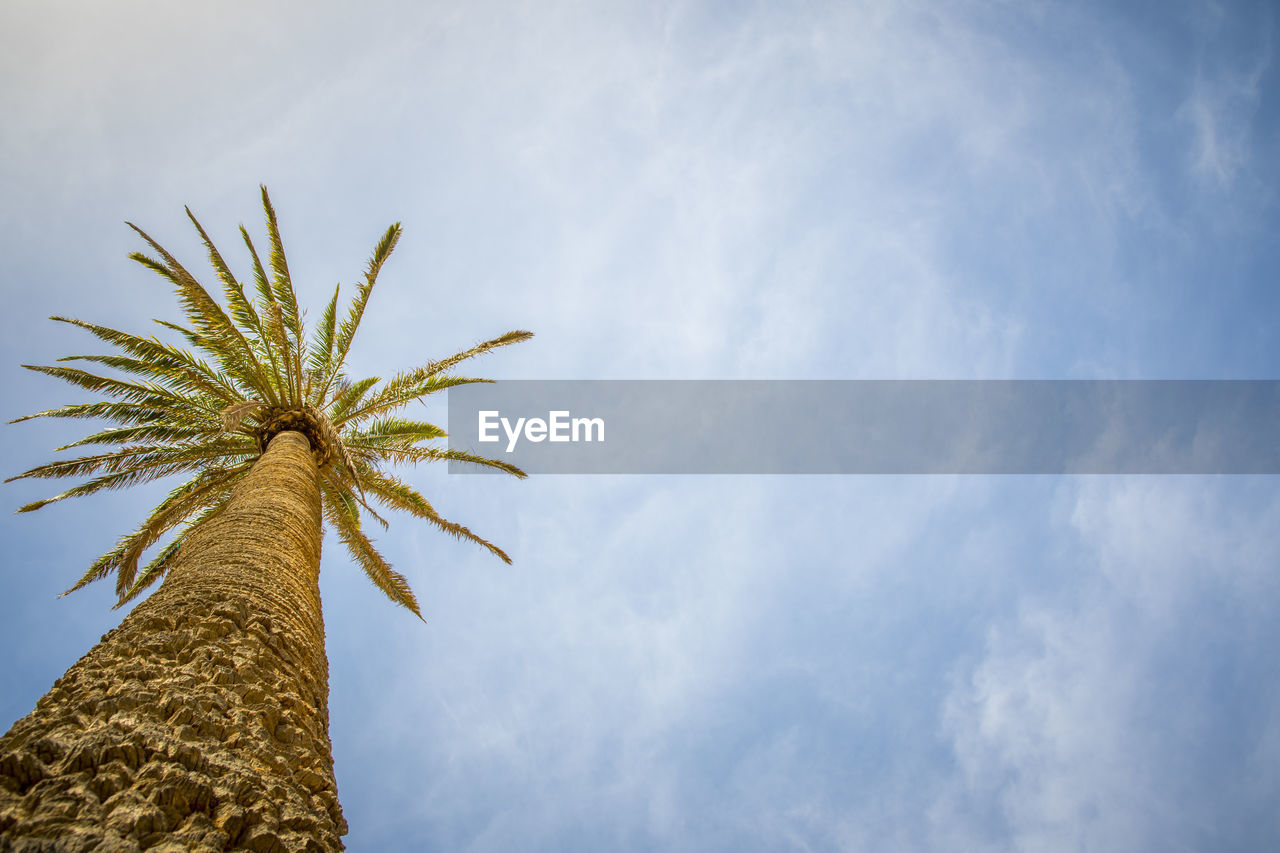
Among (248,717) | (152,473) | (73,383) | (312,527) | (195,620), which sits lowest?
(248,717)

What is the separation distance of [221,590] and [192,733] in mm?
1605

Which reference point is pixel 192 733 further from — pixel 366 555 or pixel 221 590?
pixel 366 555

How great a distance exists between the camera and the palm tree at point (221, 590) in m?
2.11

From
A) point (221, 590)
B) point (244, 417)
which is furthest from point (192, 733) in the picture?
point (244, 417)

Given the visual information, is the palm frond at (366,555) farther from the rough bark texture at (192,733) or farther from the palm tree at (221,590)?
the rough bark texture at (192,733)

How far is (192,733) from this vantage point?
2.61 m

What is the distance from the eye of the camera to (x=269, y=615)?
4047 millimetres

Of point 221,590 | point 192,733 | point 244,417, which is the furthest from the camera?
point 244,417

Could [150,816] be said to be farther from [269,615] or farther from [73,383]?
[73,383]

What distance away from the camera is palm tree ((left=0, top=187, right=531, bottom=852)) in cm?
211

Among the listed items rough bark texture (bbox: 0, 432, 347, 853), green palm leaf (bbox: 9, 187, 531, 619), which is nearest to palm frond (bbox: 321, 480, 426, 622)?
green palm leaf (bbox: 9, 187, 531, 619)

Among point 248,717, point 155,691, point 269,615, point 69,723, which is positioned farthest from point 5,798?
point 269,615

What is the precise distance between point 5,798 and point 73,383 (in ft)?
32.3

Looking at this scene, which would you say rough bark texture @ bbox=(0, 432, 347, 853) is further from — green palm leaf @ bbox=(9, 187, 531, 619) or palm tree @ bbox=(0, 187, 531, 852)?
green palm leaf @ bbox=(9, 187, 531, 619)
